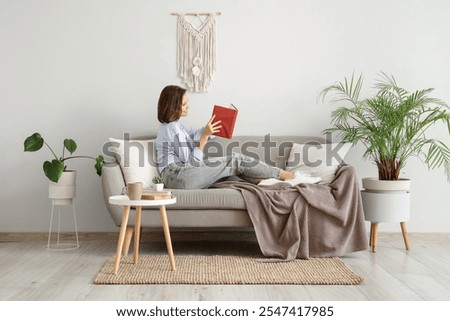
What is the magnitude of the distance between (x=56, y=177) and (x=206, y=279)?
152 centimetres

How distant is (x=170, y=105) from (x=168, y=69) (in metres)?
0.58

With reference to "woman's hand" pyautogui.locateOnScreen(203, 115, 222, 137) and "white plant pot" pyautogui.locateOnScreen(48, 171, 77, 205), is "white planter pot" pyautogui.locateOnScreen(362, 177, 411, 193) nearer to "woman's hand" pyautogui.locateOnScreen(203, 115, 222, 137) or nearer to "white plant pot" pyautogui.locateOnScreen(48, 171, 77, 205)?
"woman's hand" pyautogui.locateOnScreen(203, 115, 222, 137)

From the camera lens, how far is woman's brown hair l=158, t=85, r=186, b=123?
173 inches

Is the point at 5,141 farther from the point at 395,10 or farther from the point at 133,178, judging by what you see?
the point at 395,10

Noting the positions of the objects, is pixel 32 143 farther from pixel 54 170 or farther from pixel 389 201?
pixel 389 201

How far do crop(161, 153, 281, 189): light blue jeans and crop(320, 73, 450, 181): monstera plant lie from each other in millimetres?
711

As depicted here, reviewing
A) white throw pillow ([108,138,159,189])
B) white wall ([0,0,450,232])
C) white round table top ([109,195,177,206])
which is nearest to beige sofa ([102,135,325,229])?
white throw pillow ([108,138,159,189])

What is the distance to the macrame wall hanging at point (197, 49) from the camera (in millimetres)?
4820

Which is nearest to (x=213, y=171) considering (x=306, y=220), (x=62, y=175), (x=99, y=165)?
(x=306, y=220)

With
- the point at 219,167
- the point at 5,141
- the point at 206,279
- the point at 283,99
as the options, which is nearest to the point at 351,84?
the point at 283,99

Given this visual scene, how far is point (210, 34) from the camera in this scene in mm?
4824

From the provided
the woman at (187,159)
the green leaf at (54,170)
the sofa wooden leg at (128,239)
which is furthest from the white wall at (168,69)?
the sofa wooden leg at (128,239)

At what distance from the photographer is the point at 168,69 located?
4867mm

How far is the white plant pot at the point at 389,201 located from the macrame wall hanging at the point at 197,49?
1.53m
